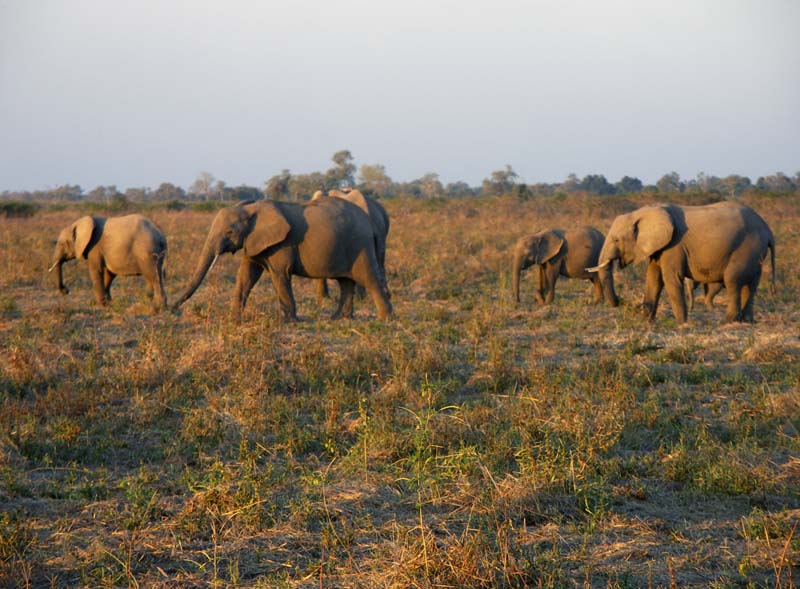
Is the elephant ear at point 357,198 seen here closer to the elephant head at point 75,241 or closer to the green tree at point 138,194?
the elephant head at point 75,241

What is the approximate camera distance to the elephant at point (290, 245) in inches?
451

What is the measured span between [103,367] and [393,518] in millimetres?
4470

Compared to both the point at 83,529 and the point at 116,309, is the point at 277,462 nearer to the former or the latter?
the point at 83,529

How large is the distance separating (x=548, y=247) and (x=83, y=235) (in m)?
7.35

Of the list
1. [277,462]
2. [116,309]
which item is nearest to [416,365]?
[277,462]

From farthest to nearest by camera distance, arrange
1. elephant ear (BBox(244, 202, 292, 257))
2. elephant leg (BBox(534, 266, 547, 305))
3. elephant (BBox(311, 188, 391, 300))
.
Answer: elephant leg (BBox(534, 266, 547, 305)), elephant (BBox(311, 188, 391, 300)), elephant ear (BBox(244, 202, 292, 257))

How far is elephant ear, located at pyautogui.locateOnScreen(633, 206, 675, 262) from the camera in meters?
11.1

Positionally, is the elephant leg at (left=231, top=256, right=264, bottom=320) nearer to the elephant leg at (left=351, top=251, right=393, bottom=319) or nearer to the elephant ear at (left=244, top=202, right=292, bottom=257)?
the elephant ear at (left=244, top=202, right=292, bottom=257)

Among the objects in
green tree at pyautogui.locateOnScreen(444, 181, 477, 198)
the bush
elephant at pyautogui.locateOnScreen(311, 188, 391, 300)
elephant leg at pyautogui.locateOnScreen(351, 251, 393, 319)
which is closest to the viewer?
elephant leg at pyautogui.locateOnScreen(351, 251, 393, 319)

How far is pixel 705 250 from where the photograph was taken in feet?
36.3

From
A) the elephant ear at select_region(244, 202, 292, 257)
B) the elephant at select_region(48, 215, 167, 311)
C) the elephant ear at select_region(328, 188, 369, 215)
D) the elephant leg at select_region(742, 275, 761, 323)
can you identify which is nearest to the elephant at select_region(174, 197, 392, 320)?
the elephant ear at select_region(244, 202, 292, 257)

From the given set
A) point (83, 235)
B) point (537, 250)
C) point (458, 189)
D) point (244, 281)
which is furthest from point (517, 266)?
point (458, 189)

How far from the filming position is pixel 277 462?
585 cm

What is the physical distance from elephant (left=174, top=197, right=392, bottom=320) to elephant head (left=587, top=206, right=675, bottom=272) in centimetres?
331
